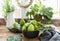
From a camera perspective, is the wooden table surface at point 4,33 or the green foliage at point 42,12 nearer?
the wooden table surface at point 4,33

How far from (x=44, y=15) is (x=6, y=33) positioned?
18.5 inches

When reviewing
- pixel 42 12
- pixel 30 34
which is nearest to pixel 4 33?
pixel 30 34

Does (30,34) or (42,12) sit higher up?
(42,12)

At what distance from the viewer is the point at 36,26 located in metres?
1.54

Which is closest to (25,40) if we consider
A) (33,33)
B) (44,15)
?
(33,33)

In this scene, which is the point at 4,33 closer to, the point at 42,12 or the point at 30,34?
the point at 30,34

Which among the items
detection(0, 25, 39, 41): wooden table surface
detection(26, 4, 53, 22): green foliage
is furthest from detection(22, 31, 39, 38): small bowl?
detection(26, 4, 53, 22): green foliage

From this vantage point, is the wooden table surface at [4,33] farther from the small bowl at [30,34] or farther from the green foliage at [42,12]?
the green foliage at [42,12]

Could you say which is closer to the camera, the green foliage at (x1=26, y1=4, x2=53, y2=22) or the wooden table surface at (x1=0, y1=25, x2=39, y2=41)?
the wooden table surface at (x1=0, y1=25, x2=39, y2=41)

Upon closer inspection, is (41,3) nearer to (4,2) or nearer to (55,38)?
(4,2)

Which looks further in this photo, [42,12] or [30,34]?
[42,12]

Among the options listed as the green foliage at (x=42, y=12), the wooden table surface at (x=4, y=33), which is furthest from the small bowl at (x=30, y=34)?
the green foliage at (x=42, y=12)

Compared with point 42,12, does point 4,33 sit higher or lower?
lower

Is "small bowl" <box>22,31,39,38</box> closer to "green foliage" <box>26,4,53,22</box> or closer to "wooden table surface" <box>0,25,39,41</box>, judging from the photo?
"wooden table surface" <box>0,25,39,41</box>
